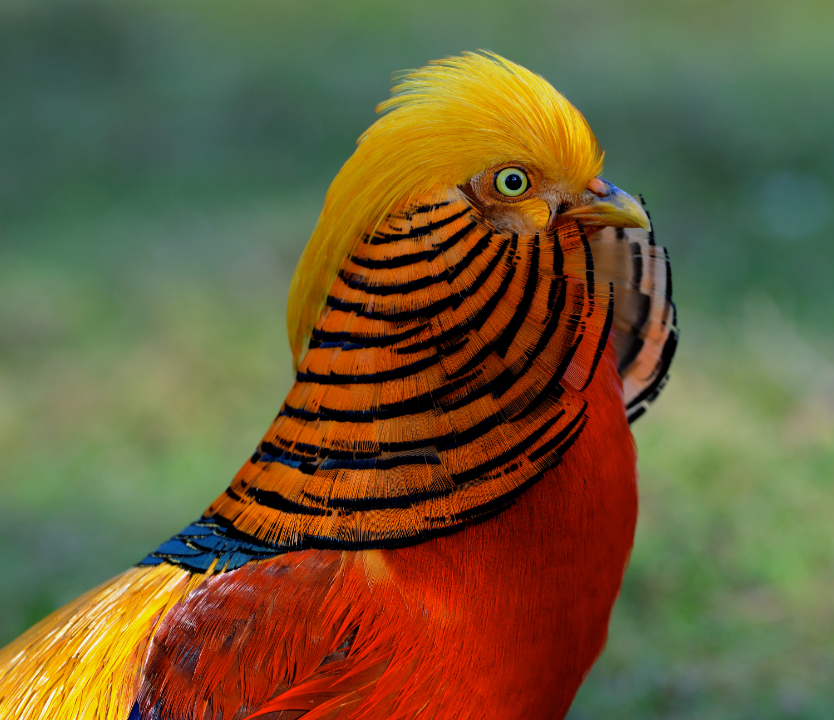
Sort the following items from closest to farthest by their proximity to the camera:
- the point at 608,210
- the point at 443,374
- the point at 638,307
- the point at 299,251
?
the point at 443,374 < the point at 608,210 < the point at 638,307 < the point at 299,251

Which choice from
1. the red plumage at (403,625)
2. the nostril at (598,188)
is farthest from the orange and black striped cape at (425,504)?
the nostril at (598,188)

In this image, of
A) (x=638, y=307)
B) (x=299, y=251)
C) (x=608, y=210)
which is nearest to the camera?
(x=608, y=210)

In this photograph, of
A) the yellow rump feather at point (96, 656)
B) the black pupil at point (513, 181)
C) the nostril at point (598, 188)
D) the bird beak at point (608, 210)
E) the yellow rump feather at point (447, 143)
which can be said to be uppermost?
the yellow rump feather at point (447, 143)

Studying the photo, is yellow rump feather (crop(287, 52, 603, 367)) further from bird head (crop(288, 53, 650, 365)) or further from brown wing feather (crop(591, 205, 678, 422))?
brown wing feather (crop(591, 205, 678, 422))

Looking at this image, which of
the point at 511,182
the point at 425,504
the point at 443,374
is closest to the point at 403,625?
the point at 425,504

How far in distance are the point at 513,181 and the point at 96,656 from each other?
1359 mm

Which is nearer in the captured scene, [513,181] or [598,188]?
[513,181]

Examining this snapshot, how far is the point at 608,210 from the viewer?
72.6 inches

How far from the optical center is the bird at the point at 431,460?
1.69 m

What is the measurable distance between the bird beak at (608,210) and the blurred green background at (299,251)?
1831 millimetres

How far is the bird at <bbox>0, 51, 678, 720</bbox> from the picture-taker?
1.69 m

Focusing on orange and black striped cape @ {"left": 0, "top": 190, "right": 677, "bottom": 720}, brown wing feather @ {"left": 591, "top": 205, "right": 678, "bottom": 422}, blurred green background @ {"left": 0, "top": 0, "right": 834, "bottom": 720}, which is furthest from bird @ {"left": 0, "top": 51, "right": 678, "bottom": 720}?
blurred green background @ {"left": 0, "top": 0, "right": 834, "bottom": 720}

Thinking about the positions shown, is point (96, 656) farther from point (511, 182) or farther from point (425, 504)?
point (511, 182)

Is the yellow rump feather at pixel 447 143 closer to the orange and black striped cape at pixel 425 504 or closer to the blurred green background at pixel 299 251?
the orange and black striped cape at pixel 425 504
